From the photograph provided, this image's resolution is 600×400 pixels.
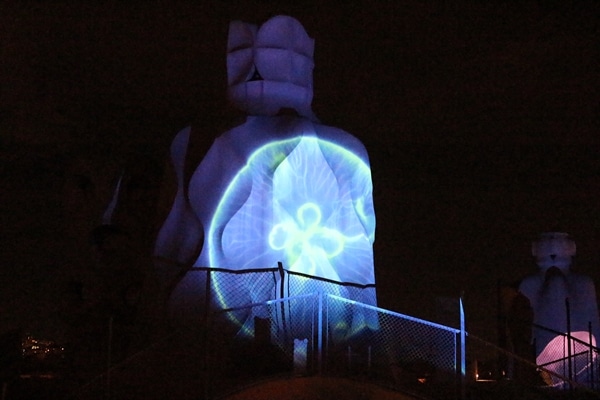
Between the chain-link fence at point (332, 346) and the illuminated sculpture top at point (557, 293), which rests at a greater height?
the illuminated sculpture top at point (557, 293)

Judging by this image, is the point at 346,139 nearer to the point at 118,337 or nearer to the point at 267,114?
the point at 267,114

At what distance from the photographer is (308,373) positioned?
13.4m

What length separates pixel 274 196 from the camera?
2006cm

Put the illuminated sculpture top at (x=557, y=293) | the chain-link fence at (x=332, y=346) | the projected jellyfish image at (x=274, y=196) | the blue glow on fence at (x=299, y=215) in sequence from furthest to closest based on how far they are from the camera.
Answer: the illuminated sculpture top at (x=557, y=293), the blue glow on fence at (x=299, y=215), the projected jellyfish image at (x=274, y=196), the chain-link fence at (x=332, y=346)

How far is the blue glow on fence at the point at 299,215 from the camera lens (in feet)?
64.3

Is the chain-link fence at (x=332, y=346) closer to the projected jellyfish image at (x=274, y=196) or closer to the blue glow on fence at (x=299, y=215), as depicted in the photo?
the projected jellyfish image at (x=274, y=196)

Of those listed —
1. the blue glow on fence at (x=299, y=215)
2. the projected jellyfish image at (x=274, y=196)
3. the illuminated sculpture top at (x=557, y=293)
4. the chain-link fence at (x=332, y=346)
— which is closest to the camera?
the chain-link fence at (x=332, y=346)

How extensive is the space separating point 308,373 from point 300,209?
749cm

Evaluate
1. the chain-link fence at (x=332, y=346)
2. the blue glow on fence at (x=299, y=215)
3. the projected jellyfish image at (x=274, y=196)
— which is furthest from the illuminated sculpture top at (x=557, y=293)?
the chain-link fence at (x=332, y=346)

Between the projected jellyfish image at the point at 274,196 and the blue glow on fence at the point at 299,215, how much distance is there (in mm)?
23

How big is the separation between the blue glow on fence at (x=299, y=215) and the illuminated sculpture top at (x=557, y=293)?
9970 mm

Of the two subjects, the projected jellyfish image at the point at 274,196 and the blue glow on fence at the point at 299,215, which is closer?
the projected jellyfish image at the point at 274,196

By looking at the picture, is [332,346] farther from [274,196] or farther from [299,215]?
[274,196]

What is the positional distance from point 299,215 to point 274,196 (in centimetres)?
80
